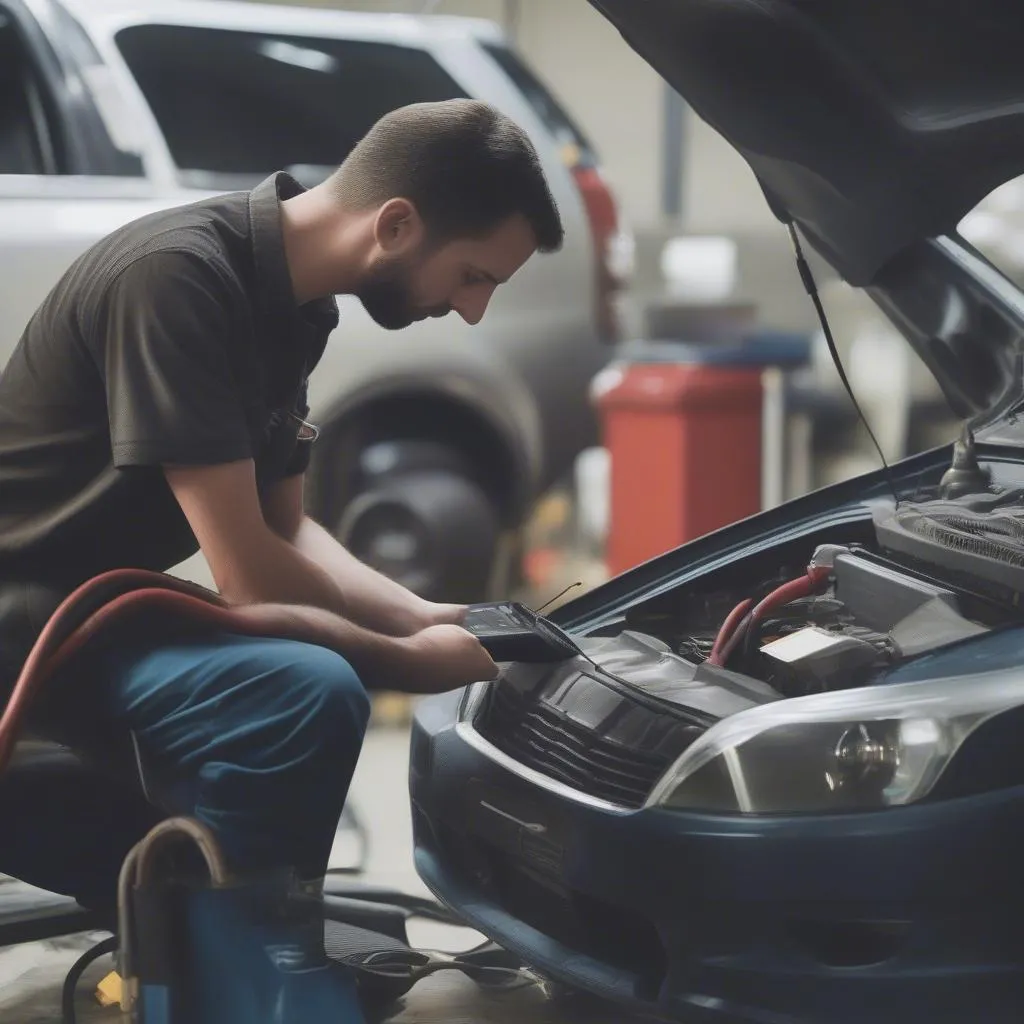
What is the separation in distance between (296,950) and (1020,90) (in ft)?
4.33

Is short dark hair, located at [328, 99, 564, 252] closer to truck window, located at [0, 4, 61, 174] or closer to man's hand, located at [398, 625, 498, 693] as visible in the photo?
man's hand, located at [398, 625, 498, 693]

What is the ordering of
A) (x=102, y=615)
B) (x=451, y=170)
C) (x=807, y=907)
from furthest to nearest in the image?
(x=451, y=170), (x=102, y=615), (x=807, y=907)

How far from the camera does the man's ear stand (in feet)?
5.64

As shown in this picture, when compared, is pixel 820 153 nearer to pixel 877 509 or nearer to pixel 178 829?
pixel 877 509

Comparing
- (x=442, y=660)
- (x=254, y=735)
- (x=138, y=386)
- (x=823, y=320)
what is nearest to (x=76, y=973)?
(x=254, y=735)

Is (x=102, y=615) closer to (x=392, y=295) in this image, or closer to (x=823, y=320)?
(x=392, y=295)

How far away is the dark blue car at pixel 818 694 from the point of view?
57.9 inches

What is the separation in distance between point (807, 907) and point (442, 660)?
48cm

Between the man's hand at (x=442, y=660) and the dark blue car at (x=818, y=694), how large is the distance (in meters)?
0.12

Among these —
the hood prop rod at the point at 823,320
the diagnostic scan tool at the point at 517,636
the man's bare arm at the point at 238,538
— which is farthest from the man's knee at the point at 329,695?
the hood prop rod at the point at 823,320

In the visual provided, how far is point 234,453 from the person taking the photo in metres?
1.64

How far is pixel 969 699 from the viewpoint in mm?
1480

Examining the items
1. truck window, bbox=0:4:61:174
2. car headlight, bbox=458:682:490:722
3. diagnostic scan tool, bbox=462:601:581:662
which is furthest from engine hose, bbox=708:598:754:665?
truck window, bbox=0:4:61:174

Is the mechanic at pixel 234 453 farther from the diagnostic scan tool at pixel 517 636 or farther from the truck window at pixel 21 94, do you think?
the truck window at pixel 21 94
